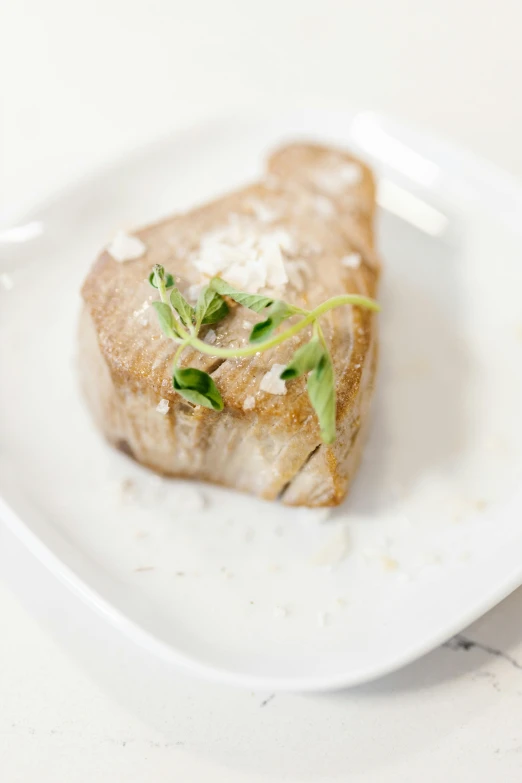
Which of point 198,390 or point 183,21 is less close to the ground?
point 183,21

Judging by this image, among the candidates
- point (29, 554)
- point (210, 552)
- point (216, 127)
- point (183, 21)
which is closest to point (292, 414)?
point (210, 552)

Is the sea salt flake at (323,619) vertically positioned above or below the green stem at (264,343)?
below

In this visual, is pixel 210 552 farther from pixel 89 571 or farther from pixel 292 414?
pixel 292 414

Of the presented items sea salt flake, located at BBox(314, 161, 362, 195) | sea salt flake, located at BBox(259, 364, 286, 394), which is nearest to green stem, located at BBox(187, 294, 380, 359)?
sea salt flake, located at BBox(259, 364, 286, 394)

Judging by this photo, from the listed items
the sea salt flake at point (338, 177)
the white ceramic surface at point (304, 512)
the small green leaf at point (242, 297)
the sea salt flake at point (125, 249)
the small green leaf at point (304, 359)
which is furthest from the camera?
the sea salt flake at point (338, 177)

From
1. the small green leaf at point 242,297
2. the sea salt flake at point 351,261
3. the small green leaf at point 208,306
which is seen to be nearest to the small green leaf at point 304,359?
the small green leaf at point 242,297

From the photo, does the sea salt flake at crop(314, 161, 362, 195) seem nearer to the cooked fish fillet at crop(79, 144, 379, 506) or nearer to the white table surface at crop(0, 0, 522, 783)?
the cooked fish fillet at crop(79, 144, 379, 506)

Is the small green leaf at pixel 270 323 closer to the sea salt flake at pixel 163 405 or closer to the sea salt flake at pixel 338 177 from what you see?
the sea salt flake at pixel 163 405
